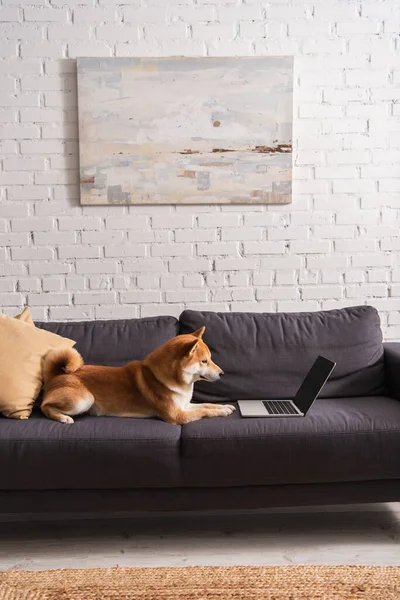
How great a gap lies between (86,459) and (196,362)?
544 mm

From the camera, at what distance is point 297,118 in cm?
309

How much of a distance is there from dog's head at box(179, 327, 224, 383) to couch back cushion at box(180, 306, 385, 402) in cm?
25

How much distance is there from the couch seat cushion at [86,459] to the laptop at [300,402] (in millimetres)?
372

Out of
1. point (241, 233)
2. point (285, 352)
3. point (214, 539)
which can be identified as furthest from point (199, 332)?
point (241, 233)

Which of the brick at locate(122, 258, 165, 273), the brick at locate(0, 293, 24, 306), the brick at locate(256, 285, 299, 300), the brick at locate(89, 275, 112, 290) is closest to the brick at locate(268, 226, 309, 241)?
the brick at locate(256, 285, 299, 300)

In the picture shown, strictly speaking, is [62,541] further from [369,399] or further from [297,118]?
[297,118]

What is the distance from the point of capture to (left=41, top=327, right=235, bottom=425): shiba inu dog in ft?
7.34

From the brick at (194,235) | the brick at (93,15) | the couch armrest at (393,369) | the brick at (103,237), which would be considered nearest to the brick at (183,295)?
the brick at (194,235)

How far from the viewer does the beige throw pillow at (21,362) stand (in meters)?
2.25

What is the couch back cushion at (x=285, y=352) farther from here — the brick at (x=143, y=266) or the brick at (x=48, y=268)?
the brick at (x=48, y=268)

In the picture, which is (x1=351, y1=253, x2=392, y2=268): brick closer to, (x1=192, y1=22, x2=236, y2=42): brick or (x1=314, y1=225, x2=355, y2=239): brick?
(x1=314, y1=225, x2=355, y2=239): brick

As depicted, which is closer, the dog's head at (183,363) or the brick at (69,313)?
the dog's head at (183,363)

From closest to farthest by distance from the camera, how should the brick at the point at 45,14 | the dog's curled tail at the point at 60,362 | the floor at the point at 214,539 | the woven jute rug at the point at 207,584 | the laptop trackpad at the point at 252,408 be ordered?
the woven jute rug at the point at 207,584 < the floor at the point at 214,539 < the laptop trackpad at the point at 252,408 < the dog's curled tail at the point at 60,362 < the brick at the point at 45,14

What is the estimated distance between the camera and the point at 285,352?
259 centimetres
